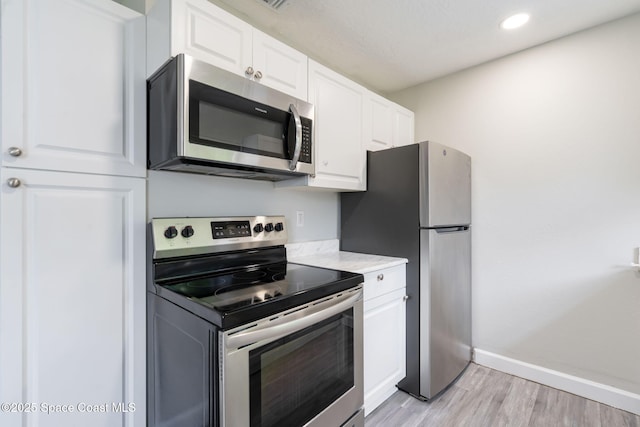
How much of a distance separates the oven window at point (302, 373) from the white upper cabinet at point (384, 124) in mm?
1342

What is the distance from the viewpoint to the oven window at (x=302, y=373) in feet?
3.21

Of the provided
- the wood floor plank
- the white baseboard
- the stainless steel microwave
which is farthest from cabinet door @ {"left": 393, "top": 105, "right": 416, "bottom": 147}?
the wood floor plank

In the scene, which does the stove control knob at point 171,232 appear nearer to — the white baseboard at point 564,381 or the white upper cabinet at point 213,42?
the white upper cabinet at point 213,42

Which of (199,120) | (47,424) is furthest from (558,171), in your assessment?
(47,424)

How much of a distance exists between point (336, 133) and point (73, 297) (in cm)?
155

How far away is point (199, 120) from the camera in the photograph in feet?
3.65

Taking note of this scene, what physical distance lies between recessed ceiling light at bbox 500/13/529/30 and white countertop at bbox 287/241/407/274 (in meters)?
1.62

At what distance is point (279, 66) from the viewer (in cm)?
149

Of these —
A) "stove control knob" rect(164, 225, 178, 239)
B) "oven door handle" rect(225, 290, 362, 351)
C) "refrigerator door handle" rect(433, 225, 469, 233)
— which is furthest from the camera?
"refrigerator door handle" rect(433, 225, 469, 233)

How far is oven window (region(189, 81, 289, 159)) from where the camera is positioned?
111 cm

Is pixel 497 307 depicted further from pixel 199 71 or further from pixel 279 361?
pixel 199 71

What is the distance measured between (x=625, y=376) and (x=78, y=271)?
2980 mm

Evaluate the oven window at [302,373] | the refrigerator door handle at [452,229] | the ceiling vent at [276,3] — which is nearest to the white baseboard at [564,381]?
the refrigerator door handle at [452,229]

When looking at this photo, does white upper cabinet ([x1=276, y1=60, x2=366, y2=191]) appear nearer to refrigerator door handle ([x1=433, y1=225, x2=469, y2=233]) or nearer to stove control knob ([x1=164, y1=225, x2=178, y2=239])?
refrigerator door handle ([x1=433, y1=225, x2=469, y2=233])
